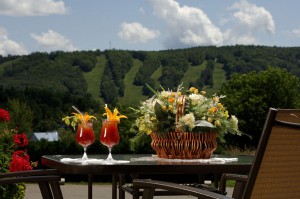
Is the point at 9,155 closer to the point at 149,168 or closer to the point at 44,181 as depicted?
the point at 44,181

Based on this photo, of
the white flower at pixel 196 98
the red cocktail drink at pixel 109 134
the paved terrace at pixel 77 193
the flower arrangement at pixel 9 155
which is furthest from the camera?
the paved terrace at pixel 77 193

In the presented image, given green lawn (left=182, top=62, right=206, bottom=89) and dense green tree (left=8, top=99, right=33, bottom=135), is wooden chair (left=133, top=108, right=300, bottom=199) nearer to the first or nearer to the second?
dense green tree (left=8, top=99, right=33, bottom=135)

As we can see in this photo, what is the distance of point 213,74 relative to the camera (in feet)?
314

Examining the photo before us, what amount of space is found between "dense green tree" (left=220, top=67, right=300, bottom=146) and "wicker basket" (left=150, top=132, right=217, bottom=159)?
49.2 m

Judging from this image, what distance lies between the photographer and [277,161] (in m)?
3.19

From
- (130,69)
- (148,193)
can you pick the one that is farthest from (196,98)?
(130,69)

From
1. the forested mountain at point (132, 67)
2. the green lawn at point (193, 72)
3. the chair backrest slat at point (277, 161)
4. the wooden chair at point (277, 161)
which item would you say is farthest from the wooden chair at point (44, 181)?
the green lawn at point (193, 72)

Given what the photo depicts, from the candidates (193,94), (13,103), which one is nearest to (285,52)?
(13,103)

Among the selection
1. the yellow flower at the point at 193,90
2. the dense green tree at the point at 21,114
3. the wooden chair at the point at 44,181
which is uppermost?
the yellow flower at the point at 193,90

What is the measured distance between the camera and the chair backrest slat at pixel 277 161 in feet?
10.2

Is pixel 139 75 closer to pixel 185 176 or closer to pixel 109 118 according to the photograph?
pixel 185 176

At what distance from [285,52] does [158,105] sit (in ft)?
283

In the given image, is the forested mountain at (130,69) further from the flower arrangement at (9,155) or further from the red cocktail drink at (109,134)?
the red cocktail drink at (109,134)

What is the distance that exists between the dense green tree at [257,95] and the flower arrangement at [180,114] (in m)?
49.1
